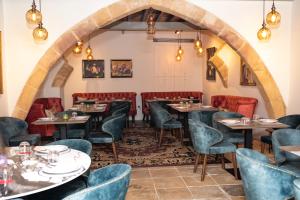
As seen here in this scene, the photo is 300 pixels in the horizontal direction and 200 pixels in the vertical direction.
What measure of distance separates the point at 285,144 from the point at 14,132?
4273 millimetres

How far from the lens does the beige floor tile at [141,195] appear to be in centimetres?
391

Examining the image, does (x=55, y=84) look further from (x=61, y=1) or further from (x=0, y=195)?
(x=0, y=195)

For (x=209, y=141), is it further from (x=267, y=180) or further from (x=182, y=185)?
(x=267, y=180)

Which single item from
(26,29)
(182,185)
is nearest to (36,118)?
(26,29)

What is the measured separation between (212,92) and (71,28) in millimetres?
6148

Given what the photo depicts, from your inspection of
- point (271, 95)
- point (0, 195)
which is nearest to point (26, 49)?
point (0, 195)

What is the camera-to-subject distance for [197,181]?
4516 millimetres

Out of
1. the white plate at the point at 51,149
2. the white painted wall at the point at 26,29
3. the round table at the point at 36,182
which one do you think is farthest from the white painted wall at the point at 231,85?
the round table at the point at 36,182

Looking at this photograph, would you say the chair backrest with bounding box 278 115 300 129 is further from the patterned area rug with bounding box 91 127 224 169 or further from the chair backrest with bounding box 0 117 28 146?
the chair backrest with bounding box 0 117 28 146

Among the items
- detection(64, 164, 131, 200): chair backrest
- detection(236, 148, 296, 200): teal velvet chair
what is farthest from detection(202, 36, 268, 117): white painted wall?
detection(64, 164, 131, 200): chair backrest

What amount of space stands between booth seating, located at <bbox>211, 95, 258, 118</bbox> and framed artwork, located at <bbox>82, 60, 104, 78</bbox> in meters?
3.92

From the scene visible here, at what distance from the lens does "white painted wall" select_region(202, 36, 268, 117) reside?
7.88 meters

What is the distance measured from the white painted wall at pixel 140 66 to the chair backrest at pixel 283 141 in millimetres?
7814

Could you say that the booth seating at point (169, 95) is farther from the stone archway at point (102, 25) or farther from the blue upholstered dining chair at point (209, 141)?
the blue upholstered dining chair at point (209, 141)
